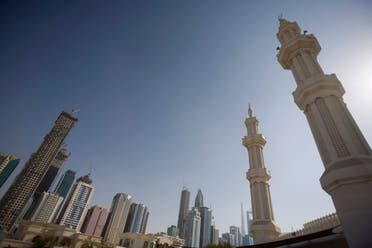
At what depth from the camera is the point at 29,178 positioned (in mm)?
150875

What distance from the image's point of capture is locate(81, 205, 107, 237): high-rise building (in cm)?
17788

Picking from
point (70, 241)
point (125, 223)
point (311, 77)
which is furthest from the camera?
point (125, 223)

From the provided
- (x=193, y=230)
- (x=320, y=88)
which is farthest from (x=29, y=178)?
(x=320, y=88)

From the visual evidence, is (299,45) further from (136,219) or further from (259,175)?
(136,219)

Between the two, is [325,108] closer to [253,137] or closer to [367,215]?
[367,215]

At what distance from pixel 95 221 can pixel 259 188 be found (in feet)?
677

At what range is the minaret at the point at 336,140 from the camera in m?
7.85

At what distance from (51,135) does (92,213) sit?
3244 inches

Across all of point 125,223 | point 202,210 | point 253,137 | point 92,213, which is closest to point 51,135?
point 92,213

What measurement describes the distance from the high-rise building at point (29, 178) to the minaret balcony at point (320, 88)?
597 ft

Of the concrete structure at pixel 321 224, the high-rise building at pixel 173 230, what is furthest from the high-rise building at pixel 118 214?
the concrete structure at pixel 321 224

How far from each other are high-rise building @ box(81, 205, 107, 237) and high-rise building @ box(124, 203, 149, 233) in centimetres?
2352

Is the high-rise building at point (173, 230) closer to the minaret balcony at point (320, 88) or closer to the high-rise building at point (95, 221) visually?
the high-rise building at point (95, 221)

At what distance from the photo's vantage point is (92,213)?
603ft
